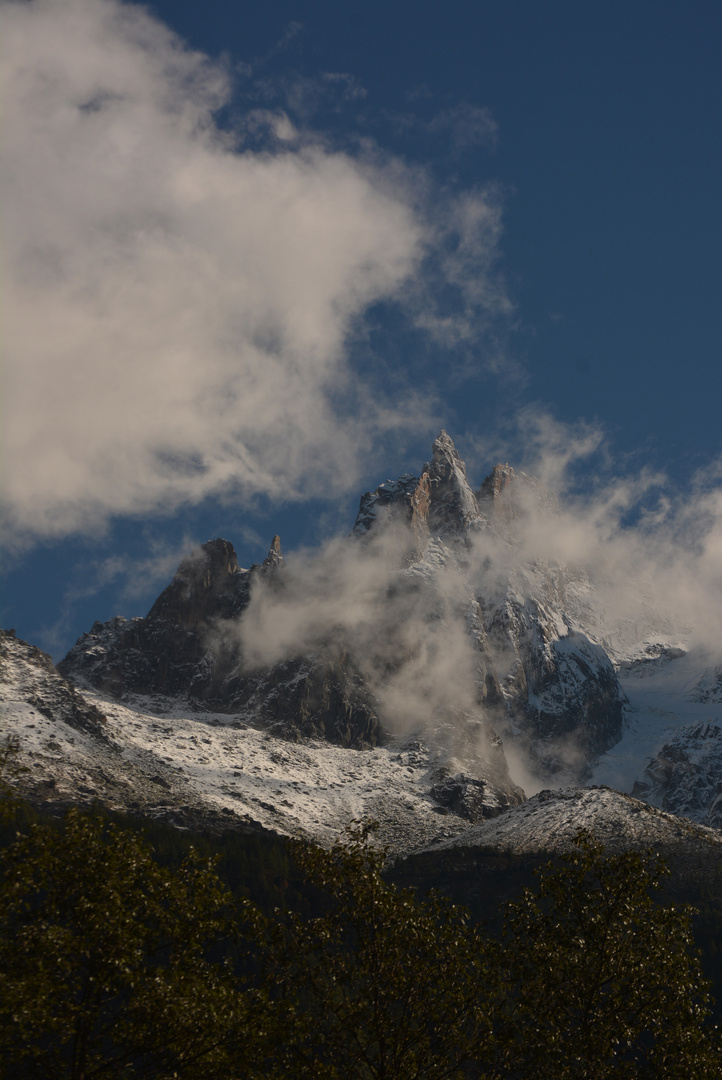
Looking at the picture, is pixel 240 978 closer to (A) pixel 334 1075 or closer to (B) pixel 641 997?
(A) pixel 334 1075

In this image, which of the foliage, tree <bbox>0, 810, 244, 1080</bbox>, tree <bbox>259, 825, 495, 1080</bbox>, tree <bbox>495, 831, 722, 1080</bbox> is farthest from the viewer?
tree <bbox>495, 831, 722, 1080</bbox>

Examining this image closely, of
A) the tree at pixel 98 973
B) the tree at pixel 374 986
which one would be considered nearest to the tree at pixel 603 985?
the tree at pixel 374 986

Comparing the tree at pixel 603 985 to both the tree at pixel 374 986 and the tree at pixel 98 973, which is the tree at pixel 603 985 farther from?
the tree at pixel 98 973

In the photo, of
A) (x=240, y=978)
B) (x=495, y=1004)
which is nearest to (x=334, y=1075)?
(x=240, y=978)

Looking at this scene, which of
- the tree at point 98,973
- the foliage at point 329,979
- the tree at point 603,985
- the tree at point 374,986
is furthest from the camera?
the tree at point 603,985

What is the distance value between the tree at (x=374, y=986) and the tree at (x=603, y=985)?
94.3 inches

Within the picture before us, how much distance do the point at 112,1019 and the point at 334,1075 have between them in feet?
34.1

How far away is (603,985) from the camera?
38.1 metres

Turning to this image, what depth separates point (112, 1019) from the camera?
32.5 meters

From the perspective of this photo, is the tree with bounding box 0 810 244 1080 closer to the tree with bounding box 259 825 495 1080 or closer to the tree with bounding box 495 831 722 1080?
the tree with bounding box 259 825 495 1080

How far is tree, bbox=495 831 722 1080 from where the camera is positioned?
35406mm

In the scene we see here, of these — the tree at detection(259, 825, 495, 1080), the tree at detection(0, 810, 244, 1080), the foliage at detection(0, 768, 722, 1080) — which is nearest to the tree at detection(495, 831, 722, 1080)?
the foliage at detection(0, 768, 722, 1080)

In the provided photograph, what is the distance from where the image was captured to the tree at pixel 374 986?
116 feet

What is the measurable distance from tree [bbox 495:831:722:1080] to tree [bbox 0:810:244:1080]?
45.8ft
